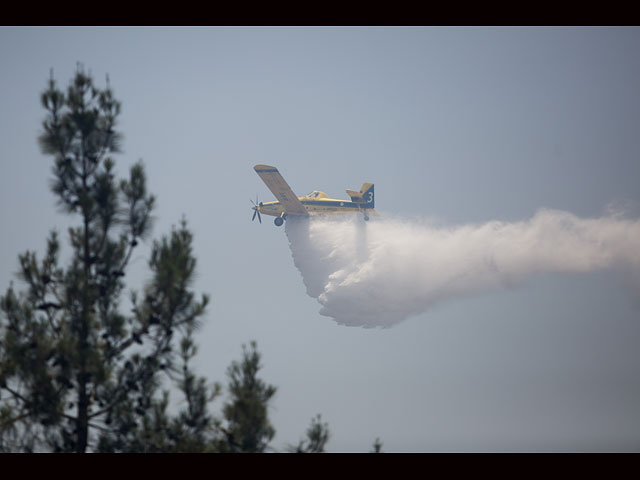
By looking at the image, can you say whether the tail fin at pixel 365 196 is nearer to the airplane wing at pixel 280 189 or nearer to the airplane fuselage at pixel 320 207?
the airplane fuselage at pixel 320 207

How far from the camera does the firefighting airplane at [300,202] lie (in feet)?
212

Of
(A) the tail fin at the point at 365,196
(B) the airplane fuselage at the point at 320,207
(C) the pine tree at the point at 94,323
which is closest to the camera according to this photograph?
(C) the pine tree at the point at 94,323

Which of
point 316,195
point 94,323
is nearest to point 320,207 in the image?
point 316,195

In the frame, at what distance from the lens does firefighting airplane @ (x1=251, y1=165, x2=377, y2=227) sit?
212ft

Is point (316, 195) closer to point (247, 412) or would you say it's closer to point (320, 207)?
point (320, 207)

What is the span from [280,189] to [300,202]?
2207 millimetres

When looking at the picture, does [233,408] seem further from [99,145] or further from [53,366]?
[99,145]

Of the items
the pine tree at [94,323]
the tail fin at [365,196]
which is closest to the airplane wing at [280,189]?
the tail fin at [365,196]

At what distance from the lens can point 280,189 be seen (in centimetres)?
6462

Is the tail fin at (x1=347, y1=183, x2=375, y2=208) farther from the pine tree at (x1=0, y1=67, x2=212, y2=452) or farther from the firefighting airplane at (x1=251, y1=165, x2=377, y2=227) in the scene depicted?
the pine tree at (x1=0, y1=67, x2=212, y2=452)

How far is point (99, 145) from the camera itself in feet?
54.6

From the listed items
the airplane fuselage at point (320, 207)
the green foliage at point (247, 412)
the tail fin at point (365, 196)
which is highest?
the tail fin at point (365, 196)
